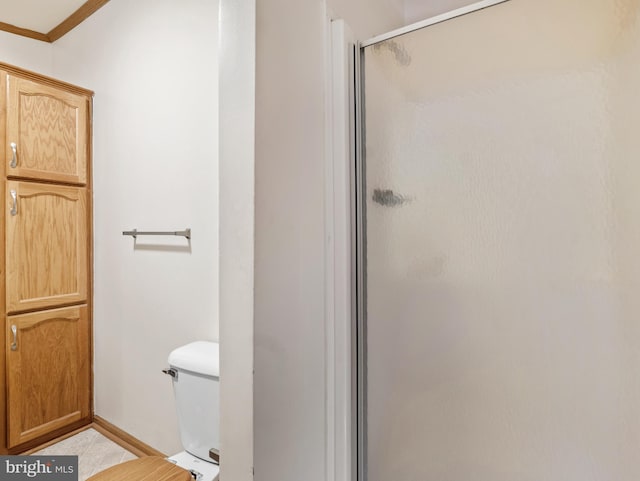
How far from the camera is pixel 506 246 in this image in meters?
0.86

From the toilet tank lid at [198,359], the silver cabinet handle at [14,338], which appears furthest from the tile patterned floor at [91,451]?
the toilet tank lid at [198,359]

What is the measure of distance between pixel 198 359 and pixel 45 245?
118cm

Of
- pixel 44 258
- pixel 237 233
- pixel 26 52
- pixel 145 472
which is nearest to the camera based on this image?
pixel 237 233

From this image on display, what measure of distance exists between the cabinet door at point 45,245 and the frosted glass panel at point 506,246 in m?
1.77

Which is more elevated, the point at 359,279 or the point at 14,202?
the point at 14,202

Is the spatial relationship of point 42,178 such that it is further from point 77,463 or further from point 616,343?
point 616,343

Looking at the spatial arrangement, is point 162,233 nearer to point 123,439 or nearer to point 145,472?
point 145,472

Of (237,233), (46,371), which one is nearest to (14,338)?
(46,371)

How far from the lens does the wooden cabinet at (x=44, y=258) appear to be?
175 cm

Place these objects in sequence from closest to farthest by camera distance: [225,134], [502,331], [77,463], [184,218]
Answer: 1. [225,134]
2. [502,331]
3. [184,218]
4. [77,463]

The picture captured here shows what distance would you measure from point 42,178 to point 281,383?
1830 millimetres

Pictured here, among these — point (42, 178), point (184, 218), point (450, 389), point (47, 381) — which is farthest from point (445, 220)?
point (47, 381)

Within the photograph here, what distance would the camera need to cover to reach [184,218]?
63.4 inches

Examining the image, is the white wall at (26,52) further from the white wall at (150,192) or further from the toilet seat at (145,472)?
the toilet seat at (145,472)
